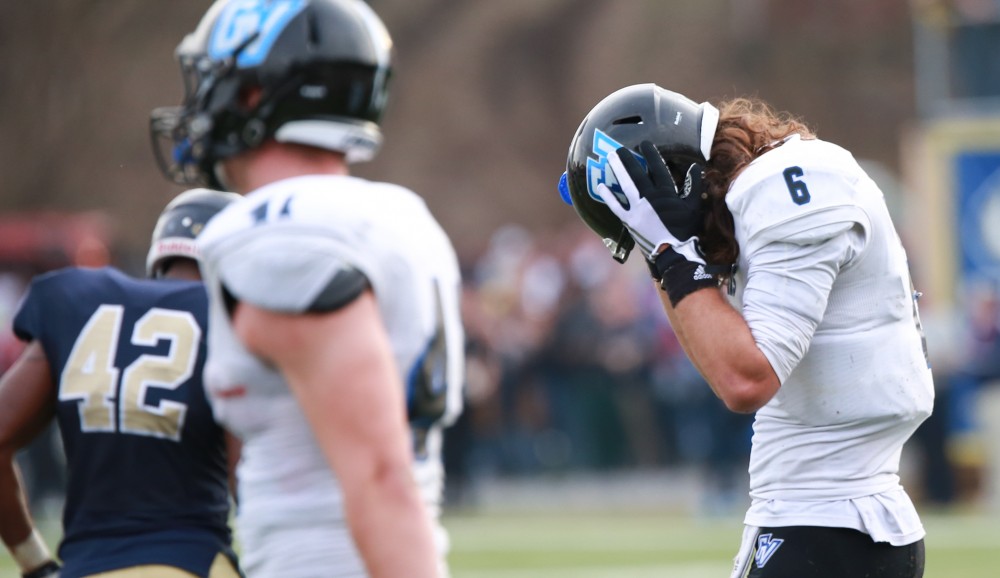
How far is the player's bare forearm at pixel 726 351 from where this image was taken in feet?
11.5

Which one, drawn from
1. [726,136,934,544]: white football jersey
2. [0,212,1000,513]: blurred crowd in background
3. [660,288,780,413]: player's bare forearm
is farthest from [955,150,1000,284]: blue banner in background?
[660,288,780,413]: player's bare forearm

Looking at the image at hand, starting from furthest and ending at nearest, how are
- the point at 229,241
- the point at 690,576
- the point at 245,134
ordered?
the point at 690,576, the point at 245,134, the point at 229,241

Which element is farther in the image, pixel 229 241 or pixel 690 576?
pixel 690 576

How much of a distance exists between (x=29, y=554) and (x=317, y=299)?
186 cm

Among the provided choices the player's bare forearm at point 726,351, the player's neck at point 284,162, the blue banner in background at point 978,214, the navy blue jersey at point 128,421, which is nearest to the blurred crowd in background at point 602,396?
the blue banner in background at point 978,214

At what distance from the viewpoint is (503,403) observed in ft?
53.8

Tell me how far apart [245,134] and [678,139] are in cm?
127

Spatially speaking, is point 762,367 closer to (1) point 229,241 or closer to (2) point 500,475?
(1) point 229,241

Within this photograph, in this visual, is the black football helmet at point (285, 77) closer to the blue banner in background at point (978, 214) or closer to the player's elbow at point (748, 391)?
the player's elbow at point (748, 391)

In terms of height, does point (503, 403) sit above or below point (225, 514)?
below

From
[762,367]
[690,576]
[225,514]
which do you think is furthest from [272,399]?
[690,576]

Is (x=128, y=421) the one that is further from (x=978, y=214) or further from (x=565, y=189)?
(x=978, y=214)

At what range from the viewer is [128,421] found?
3.93 meters

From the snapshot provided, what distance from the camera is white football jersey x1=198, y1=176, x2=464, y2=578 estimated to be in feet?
8.82
